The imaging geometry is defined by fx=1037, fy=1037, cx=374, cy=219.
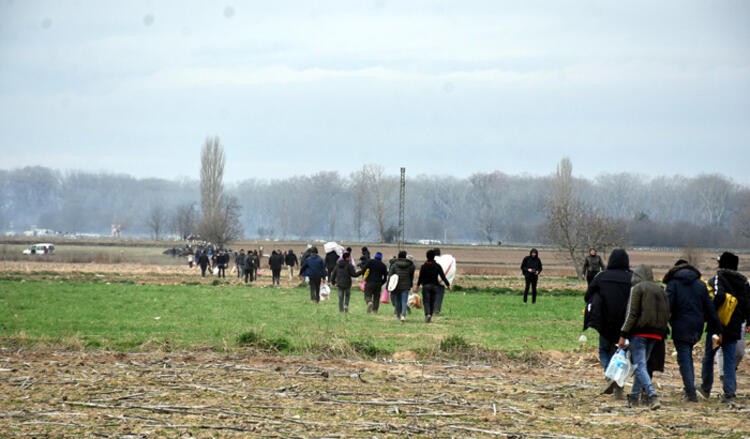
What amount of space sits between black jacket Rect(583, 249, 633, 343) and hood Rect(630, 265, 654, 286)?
145 mm

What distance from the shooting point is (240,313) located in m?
24.1

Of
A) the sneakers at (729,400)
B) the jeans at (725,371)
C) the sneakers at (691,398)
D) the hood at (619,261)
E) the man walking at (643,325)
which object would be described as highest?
the hood at (619,261)

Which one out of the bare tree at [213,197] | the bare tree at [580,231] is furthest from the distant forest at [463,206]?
the bare tree at [580,231]

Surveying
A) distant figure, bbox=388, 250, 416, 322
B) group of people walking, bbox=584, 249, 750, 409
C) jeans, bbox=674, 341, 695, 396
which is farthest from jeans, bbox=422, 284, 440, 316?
jeans, bbox=674, 341, 695, 396

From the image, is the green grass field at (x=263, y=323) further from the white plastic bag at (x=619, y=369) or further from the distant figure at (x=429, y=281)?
the white plastic bag at (x=619, y=369)

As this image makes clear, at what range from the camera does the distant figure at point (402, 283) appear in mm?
22166

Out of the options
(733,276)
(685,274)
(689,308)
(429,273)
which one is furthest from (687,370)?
(429,273)

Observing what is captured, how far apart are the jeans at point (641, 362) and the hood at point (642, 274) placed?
700 mm

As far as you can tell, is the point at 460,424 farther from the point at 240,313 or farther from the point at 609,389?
the point at 240,313

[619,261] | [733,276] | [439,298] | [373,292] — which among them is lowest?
[439,298]

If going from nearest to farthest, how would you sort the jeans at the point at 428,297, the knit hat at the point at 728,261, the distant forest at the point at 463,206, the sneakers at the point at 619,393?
the sneakers at the point at 619,393, the knit hat at the point at 728,261, the jeans at the point at 428,297, the distant forest at the point at 463,206

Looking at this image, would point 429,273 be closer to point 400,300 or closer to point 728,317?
point 400,300

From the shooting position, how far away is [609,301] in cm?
1221

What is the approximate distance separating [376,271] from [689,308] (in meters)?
12.4
